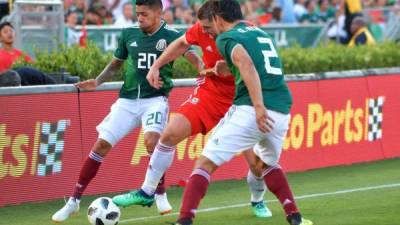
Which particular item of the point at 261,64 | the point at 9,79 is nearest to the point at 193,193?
the point at 261,64

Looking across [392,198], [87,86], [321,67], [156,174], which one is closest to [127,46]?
[87,86]

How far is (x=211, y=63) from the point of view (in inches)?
412

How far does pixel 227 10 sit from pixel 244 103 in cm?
78

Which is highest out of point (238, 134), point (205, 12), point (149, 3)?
point (205, 12)

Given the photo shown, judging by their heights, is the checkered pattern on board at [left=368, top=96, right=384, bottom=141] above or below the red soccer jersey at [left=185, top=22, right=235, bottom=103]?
below

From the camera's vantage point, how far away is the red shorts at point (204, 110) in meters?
10.2

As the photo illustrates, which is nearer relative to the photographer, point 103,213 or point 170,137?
point 103,213

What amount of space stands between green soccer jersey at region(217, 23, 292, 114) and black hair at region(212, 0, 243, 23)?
8cm

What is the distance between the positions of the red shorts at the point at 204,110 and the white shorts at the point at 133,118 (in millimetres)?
394

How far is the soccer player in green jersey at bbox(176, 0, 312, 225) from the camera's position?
28.3 ft

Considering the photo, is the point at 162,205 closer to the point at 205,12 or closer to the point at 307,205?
→ the point at 307,205

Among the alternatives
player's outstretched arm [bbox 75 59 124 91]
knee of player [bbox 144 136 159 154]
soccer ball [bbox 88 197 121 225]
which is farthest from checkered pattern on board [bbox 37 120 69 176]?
soccer ball [bbox 88 197 121 225]

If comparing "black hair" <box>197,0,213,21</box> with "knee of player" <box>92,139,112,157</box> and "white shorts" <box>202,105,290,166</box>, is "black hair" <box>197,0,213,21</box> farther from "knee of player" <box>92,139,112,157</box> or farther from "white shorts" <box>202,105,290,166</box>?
"knee of player" <box>92,139,112,157</box>

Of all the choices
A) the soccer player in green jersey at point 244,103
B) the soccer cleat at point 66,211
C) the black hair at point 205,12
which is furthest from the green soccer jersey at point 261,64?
the soccer cleat at point 66,211
